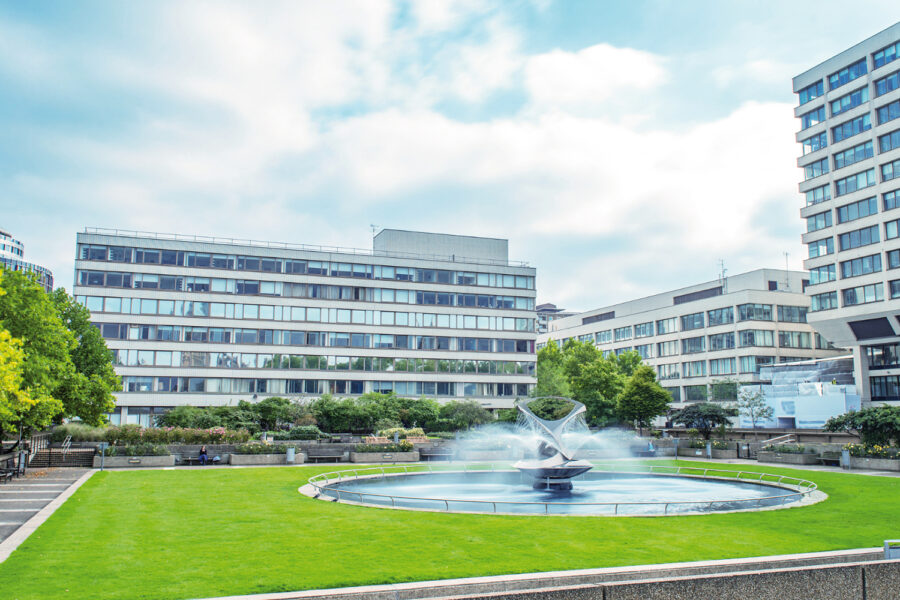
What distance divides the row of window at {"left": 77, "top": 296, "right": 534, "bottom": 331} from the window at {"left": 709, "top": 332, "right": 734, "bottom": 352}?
2485 centimetres

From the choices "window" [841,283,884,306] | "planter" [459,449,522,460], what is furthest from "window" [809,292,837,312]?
"planter" [459,449,522,460]

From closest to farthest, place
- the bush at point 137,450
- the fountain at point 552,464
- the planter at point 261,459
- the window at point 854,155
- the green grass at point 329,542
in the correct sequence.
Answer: the green grass at point 329,542 < the fountain at point 552,464 < the bush at point 137,450 < the planter at point 261,459 < the window at point 854,155

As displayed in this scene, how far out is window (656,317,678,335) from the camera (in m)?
102

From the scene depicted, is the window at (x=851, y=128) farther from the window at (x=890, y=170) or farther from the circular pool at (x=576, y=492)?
the circular pool at (x=576, y=492)

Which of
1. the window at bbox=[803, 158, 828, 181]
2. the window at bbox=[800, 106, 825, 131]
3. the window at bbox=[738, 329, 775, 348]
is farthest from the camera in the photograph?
the window at bbox=[738, 329, 775, 348]

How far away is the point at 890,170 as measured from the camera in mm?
63375

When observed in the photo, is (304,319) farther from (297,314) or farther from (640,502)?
(640,502)

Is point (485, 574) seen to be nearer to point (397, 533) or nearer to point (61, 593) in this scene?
point (397, 533)

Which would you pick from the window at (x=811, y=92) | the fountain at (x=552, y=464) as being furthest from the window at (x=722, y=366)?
the fountain at (x=552, y=464)

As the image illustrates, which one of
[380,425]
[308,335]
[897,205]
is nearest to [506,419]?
[380,425]

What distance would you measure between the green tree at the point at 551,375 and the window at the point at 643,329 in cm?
1485

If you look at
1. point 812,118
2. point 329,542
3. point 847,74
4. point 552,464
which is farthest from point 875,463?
point 812,118

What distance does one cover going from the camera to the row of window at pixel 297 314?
74062 millimetres

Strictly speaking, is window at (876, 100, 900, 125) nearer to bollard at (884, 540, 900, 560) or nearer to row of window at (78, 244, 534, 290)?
row of window at (78, 244, 534, 290)
